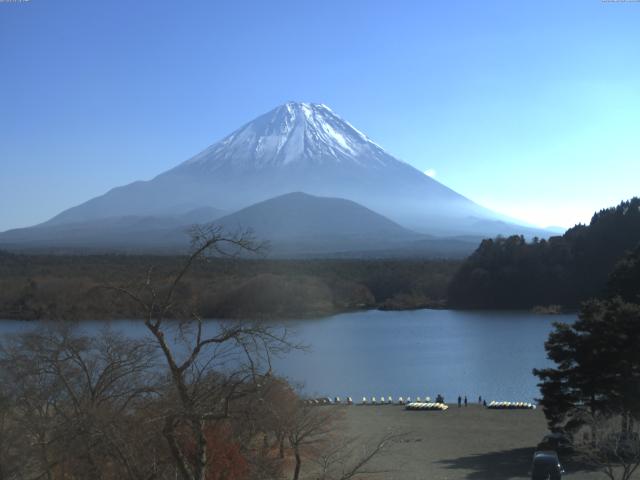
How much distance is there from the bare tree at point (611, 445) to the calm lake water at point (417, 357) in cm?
397

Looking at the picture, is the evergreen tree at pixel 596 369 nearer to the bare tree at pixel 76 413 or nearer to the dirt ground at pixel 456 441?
the dirt ground at pixel 456 441

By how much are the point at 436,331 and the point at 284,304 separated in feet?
19.8

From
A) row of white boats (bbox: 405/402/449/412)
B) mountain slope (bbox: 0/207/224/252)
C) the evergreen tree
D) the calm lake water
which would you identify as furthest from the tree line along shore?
mountain slope (bbox: 0/207/224/252)

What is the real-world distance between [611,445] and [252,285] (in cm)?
2317

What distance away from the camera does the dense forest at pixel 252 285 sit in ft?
84.3

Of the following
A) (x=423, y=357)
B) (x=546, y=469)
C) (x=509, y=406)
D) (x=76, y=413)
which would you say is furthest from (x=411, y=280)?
(x=76, y=413)

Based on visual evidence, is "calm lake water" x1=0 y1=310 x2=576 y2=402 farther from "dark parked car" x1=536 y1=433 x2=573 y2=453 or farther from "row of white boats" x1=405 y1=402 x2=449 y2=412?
"dark parked car" x1=536 y1=433 x2=573 y2=453

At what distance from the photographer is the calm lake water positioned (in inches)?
647

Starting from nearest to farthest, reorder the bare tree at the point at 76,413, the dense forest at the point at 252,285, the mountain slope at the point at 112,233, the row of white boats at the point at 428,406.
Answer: the bare tree at the point at 76,413
the row of white boats at the point at 428,406
the dense forest at the point at 252,285
the mountain slope at the point at 112,233

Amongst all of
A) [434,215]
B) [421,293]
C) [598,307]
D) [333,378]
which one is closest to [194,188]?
[434,215]

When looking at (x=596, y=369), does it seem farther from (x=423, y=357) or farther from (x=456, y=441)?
(x=423, y=357)

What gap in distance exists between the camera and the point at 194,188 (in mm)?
99688

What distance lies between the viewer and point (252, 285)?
30.0 metres

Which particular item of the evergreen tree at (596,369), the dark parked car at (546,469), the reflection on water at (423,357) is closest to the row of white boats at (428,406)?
the reflection on water at (423,357)
